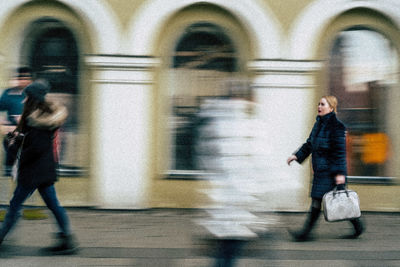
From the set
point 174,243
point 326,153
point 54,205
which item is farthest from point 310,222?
point 54,205

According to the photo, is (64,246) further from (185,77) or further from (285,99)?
(285,99)

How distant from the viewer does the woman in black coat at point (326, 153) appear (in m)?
5.78

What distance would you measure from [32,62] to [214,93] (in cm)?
262

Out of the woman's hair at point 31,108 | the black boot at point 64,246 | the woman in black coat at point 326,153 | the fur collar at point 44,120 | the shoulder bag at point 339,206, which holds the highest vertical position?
the woman's hair at point 31,108

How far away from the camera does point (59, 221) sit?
17.4 feet

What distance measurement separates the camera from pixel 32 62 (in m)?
7.85

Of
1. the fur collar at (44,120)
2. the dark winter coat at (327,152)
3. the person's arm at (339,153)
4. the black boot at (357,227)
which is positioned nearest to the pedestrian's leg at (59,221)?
the fur collar at (44,120)

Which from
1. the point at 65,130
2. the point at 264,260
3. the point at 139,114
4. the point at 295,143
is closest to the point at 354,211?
the point at 264,260

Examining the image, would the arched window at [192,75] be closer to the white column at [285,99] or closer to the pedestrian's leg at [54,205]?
the white column at [285,99]

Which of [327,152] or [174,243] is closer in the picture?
[327,152]

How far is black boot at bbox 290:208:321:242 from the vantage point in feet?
19.6

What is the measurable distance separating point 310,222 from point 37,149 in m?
2.96

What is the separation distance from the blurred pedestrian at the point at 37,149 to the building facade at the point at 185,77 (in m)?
2.16

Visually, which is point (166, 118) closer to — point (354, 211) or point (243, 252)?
point (354, 211)
